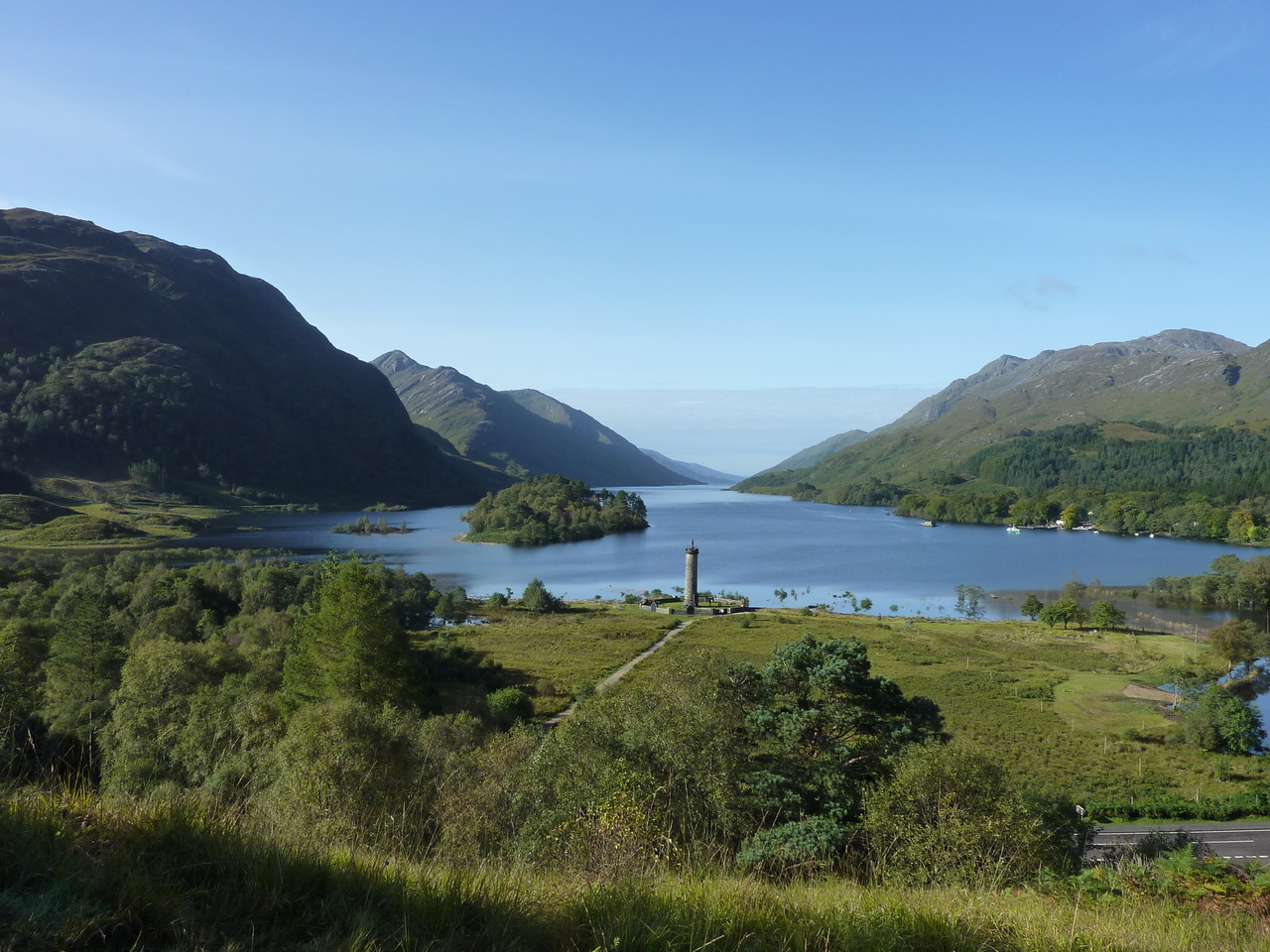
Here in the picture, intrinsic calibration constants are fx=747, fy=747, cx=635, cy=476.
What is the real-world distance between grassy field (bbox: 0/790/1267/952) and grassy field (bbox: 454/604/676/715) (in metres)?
30.5

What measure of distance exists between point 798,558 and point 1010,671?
60.7 metres

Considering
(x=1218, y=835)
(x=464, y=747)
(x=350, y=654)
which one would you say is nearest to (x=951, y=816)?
(x=464, y=747)

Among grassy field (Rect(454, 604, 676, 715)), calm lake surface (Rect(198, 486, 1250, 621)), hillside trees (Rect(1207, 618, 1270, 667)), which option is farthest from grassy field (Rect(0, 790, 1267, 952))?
calm lake surface (Rect(198, 486, 1250, 621))

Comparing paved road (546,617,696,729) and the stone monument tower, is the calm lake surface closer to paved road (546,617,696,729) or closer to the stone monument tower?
the stone monument tower

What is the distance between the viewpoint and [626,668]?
45062mm

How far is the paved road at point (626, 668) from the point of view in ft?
104

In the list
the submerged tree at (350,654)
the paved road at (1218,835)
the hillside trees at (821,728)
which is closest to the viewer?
the hillside trees at (821,728)

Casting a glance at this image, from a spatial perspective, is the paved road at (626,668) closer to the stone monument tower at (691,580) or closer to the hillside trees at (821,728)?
the stone monument tower at (691,580)

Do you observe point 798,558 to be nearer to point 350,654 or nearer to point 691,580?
point 691,580

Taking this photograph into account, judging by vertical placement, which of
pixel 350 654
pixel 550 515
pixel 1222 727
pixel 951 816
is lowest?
pixel 1222 727

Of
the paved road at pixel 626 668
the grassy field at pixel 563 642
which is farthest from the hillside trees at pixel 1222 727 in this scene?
the grassy field at pixel 563 642

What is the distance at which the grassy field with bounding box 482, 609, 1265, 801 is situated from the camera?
1183 inches

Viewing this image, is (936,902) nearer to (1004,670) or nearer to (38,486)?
(1004,670)

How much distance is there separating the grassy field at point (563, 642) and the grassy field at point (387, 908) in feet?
99.9
